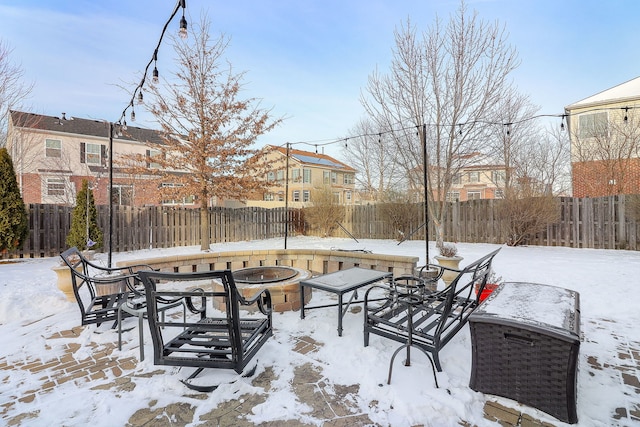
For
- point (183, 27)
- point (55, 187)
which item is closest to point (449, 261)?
point (183, 27)

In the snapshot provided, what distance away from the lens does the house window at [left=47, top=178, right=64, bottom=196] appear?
17438 millimetres

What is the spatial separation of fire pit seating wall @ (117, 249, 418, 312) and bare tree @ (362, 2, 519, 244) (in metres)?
3.74

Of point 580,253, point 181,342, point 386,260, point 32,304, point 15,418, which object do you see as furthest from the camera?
point 580,253

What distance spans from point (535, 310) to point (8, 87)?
14836mm

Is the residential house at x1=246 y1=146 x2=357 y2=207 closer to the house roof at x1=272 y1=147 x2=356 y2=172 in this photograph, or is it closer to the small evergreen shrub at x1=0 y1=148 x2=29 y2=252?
the house roof at x1=272 y1=147 x2=356 y2=172

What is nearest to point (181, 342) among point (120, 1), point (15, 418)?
point (15, 418)

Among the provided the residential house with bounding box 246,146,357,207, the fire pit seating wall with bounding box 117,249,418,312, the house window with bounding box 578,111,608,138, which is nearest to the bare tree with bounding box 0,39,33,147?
the fire pit seating wall with bounding box 117,249,418,312

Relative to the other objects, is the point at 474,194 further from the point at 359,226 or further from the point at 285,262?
the point at 285,262

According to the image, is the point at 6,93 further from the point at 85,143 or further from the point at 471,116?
the point at 471,116

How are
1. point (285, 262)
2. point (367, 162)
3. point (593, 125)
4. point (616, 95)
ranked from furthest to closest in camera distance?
point (367, 162), point (616, 95), point (593, 125), point (285, 262)

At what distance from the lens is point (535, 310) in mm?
2178

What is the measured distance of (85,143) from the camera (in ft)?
62.5

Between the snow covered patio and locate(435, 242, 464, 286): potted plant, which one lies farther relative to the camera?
locate(435, 242, 464, 286): potted plant

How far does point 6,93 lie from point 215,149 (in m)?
7.55
